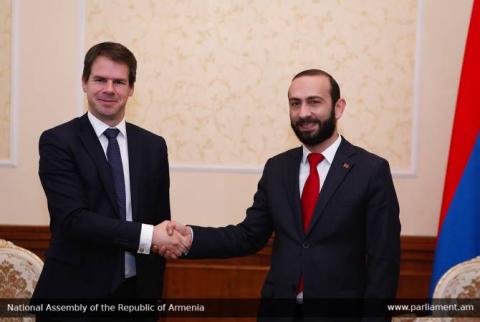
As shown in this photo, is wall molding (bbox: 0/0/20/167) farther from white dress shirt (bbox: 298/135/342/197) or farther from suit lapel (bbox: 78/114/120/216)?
white dress shirt (bbox: 298/135/342/197)

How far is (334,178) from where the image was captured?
257 centimetres

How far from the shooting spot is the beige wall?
3979 millimetres

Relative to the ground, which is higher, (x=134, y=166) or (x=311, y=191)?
(x=134, y=166)

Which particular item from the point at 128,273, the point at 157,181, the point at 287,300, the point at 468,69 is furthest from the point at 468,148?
the point at 128,273

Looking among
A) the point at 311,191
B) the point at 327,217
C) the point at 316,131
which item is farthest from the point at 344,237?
the point at 316,131

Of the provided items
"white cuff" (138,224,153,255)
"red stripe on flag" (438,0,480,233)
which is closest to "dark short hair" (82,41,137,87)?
Answer: "white cuff" (138,224,153,255)

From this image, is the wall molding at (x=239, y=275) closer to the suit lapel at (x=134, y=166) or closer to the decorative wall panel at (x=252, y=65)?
the decorative wall panel at (x=252, y=65)

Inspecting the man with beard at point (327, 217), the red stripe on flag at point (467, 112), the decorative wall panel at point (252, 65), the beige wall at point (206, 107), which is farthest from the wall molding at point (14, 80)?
the red stripe on flag at point (467, 112)

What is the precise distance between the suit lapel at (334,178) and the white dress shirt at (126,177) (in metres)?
0.70

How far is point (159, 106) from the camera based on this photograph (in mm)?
4133

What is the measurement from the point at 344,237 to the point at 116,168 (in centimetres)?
103

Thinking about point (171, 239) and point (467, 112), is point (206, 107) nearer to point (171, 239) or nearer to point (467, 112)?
point (171, 239)

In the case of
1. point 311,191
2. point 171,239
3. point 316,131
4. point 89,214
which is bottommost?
point 171,239

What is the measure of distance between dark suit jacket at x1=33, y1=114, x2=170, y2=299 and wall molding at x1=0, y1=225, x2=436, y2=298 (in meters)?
1.40
